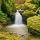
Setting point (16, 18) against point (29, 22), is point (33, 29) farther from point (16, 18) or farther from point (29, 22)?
point (16, 18)

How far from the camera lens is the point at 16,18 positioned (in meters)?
13.0

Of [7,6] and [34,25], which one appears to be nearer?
[34,25]

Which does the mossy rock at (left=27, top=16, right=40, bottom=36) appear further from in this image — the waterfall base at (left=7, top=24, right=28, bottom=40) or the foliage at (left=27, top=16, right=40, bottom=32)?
the waterfall base at (left=7, top=24, right=28, bottom=40)

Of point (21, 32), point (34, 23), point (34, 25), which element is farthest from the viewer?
Answer: point (21, 32)

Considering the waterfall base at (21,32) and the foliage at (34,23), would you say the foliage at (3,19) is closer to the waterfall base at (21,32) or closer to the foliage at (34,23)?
the waterfall base at (21,32)

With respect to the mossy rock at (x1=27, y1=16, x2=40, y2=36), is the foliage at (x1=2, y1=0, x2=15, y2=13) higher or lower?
higher

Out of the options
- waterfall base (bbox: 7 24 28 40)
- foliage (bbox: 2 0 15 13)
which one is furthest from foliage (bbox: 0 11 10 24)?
waterfall base (bbox: 7 24 28 40)

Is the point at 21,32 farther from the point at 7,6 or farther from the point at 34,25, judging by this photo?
the point at 7,6

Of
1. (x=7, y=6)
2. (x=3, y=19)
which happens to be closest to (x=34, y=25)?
(x=3, y=19)

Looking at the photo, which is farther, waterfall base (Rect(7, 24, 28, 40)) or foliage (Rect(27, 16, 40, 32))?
waterfall base (Rect(7, 24, 28, 40))

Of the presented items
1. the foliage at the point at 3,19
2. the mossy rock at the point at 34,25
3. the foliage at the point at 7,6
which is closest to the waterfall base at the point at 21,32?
the mossy rock at the point at 34,25

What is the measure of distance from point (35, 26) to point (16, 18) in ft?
18.9

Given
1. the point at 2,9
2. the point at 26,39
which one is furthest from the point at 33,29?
the point at 2,9

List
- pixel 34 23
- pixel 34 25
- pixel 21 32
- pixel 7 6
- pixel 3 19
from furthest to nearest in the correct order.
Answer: pixel 7 6 → pixel 3 19 → pixel 21 32 → pixel 34 23 → pixel 34 25
